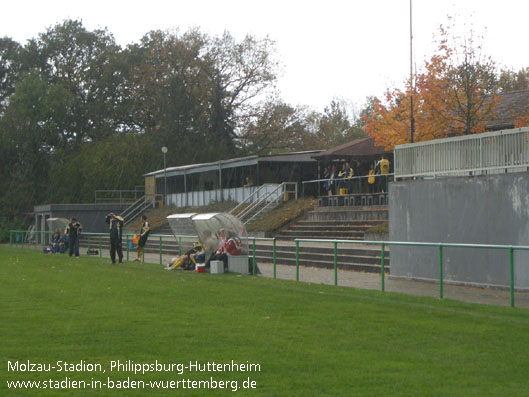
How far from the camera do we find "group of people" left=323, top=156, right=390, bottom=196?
116 feet

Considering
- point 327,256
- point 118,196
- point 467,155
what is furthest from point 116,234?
point 118,196

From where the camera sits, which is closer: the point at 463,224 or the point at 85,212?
the point at 463,224

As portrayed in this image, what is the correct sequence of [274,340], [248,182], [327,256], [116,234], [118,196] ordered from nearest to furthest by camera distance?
[274,340]
[327,256]
[116,234]
[248,182]
[118,196]

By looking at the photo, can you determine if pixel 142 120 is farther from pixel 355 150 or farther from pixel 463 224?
pixel 463 224

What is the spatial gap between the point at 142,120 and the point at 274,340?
68.1m

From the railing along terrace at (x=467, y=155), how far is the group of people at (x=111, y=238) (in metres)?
11.9

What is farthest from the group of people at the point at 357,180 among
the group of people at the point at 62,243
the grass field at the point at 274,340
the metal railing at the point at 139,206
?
the metal railing at the point at 139,206

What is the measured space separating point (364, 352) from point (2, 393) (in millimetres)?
4242

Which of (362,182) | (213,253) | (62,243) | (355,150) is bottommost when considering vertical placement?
(62,243)

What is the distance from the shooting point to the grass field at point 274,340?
7770 mm

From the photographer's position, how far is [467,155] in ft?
62.0

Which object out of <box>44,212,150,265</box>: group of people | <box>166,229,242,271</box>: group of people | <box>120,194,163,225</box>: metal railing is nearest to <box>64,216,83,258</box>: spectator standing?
<box>44,212,150,265</box>: group of people

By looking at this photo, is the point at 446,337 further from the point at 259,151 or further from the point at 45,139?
the point at 45,139

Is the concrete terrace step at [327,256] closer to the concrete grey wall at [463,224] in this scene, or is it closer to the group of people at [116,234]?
the concrete grey wall at [463,224]
